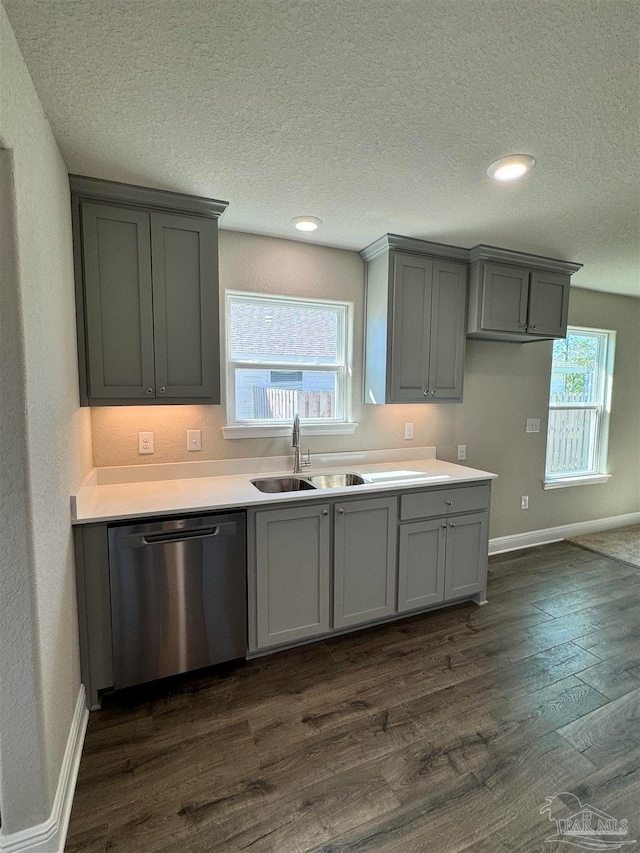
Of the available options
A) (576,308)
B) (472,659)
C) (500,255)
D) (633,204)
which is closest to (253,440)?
(472,659)

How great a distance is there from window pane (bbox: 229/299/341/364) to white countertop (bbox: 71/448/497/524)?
737 mm

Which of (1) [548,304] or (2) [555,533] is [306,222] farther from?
(2) [555,533]

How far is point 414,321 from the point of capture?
2.70m

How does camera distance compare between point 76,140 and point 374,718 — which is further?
point 374,718

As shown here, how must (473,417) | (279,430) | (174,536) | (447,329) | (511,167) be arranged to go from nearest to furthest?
(511,167), (174,536), (279,430), (447,329), (473,417)

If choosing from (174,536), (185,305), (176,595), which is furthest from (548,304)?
(176,595)

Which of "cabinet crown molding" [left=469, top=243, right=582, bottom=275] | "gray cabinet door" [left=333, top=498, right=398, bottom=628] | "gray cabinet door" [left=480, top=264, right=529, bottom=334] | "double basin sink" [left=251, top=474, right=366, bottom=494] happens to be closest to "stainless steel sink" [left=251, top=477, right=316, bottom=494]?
"double basin sink" [left=251, top=474, right=366, bottom=494]

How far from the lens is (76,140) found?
158 centimetres

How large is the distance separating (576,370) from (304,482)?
10.6ft

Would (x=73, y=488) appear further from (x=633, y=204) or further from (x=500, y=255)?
(x=633, y=204)

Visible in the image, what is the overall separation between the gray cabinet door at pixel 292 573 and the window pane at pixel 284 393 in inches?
34.0

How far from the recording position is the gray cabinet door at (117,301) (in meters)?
1.91

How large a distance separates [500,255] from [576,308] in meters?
1.57

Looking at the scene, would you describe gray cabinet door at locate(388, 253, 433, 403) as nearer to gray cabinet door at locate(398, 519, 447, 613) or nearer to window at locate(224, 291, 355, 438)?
window at locate(224, 291, 355, 438)
